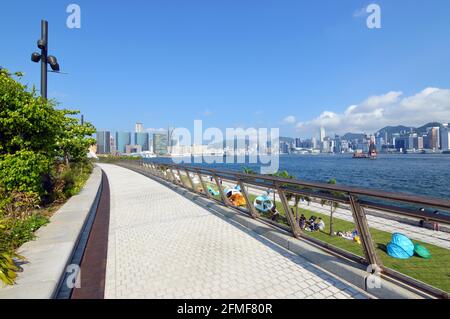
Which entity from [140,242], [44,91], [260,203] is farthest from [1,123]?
[260,203]

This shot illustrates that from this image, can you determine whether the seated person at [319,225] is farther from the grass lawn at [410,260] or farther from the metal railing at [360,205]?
the metal railing at [360,205]

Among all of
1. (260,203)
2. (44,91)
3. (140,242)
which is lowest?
(140,242)

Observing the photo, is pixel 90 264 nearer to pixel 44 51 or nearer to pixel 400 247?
pixel 400 247

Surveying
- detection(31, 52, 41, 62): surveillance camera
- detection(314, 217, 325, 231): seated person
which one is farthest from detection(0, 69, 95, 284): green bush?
detection(314, 217, 325, 231): seated person

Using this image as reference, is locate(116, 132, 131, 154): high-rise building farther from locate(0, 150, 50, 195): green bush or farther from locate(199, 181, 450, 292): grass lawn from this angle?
locate(199, 181, 450, 292): grass lawn

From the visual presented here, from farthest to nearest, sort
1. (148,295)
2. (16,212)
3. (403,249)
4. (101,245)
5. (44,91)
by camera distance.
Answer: (44,91) < (403,249) < (16,212) < (101,245) < (148,295)

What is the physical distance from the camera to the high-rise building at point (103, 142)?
9541 cm

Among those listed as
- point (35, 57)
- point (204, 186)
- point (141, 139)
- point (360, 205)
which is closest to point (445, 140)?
point (141, 139)

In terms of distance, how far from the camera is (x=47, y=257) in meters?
3.70

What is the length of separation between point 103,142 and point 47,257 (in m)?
106

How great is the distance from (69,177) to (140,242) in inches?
297
